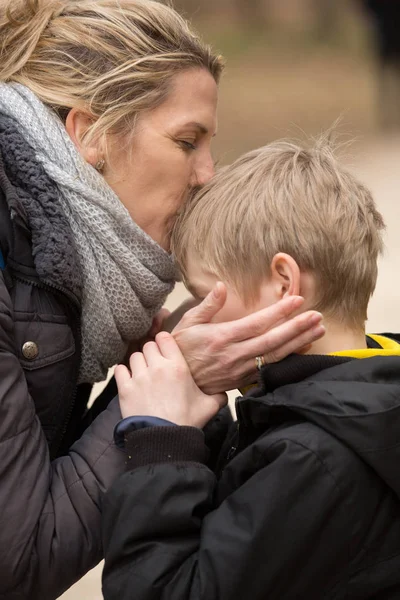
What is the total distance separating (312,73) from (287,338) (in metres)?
14.4

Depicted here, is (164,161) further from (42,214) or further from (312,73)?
(312,73)

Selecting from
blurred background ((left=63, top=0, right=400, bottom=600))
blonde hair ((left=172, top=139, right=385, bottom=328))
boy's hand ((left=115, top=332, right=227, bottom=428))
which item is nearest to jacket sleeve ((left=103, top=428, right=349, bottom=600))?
boy's hand ((left=115, top=332, right=227, bottom=428))

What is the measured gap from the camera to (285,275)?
2174 mm

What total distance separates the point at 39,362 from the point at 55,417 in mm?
189

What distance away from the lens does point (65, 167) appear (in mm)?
2461

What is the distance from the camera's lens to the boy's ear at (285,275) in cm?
214

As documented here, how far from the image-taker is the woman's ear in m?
2.56

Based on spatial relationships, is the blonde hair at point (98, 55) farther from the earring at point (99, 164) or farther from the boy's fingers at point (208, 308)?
the boy's fingers at point (208, 308)

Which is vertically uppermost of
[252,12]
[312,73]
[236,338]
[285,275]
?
[252,12]

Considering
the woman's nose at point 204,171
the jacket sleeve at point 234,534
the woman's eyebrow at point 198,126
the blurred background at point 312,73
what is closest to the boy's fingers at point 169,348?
the jacket sleeve at point 234,534

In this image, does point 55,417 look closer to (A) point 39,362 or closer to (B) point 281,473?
(A) point 39,362

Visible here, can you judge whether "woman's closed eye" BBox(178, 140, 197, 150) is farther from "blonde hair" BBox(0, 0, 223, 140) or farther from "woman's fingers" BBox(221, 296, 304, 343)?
"woman's fingers" BBox(221, 296, 304, 343)

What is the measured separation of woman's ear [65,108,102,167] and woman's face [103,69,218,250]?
0.14 ft

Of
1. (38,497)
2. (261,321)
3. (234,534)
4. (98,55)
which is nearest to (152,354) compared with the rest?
(261,321)
